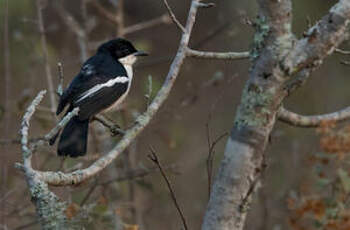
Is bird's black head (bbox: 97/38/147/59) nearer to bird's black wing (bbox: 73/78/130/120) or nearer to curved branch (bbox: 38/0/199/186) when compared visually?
bird's black wing (bbox: 73/78/130/120)

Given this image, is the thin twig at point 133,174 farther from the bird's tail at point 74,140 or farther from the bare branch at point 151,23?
the bare branch at point 151,23

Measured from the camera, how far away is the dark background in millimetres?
5645

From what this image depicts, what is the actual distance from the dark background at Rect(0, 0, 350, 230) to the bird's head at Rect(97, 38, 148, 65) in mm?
312

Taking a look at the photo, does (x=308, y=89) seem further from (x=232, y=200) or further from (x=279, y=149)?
(x=232, y=200)

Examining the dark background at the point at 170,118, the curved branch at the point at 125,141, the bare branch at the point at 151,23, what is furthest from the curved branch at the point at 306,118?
the bare branch at the point at 151,23

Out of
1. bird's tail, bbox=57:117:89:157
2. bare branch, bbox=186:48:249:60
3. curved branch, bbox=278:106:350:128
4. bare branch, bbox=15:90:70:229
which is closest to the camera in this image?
bare branch, bbox=15:90:70:229

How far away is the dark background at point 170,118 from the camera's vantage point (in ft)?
18.5

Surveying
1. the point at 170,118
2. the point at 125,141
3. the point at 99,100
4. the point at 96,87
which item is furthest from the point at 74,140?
the point at 170,118

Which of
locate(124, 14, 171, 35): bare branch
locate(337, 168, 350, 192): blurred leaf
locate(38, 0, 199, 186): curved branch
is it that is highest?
locate(124, 14, 171, 35): bare branch

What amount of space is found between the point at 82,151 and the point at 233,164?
2.04 meters

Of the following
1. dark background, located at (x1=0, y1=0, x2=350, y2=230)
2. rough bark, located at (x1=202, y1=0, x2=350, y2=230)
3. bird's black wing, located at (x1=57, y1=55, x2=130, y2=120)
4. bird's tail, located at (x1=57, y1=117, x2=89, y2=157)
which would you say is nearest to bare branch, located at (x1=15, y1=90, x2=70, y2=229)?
rough bark, located at (x1=202, y1=0, x2=350, y2=230)

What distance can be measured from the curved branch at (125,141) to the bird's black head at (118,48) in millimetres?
2235

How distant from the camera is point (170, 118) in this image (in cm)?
632

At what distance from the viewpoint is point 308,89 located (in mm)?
8562
